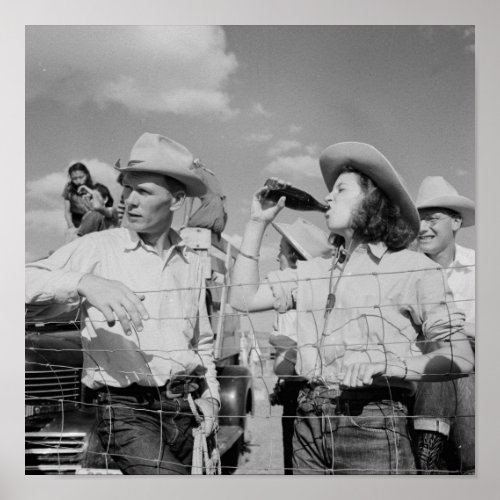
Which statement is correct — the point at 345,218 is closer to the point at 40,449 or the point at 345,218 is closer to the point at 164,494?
the point at 164,494

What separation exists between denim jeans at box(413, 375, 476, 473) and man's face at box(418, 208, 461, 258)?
20.0 inches

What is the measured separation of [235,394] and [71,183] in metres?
1.02

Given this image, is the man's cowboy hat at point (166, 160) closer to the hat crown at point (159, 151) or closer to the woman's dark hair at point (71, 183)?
the hat crown at point (159, 151)

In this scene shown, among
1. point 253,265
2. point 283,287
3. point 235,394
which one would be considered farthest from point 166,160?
point 235,394

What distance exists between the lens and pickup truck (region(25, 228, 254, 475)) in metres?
2.93

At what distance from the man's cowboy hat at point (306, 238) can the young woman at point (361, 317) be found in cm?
3

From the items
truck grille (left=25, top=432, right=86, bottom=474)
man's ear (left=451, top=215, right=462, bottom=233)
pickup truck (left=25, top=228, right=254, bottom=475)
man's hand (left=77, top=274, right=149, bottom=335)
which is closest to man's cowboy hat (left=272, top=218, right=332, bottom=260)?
pickup truck (left=25, top=228, right=254, bottom=475)

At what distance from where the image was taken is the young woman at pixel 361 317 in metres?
2.90

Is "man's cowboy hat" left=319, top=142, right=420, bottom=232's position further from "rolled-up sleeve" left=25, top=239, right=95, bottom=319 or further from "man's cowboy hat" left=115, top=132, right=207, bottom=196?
"rolled-up sleeve" left=25, top=239, right=95, bottom=319

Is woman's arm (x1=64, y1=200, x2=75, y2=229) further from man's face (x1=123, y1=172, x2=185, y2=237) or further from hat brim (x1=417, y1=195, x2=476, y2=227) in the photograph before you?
hat brim (x1=417, y1=195, x2=476, y2=227)

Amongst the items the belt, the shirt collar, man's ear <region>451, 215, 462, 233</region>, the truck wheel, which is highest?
man's ear <region>451, 215, 462, 233</region>

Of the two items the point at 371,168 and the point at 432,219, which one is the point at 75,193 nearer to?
the point at 371,168

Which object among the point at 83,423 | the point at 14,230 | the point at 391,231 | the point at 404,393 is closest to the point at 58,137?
the point at 14,230

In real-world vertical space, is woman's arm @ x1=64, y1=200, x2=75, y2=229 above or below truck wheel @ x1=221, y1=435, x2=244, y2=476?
above
